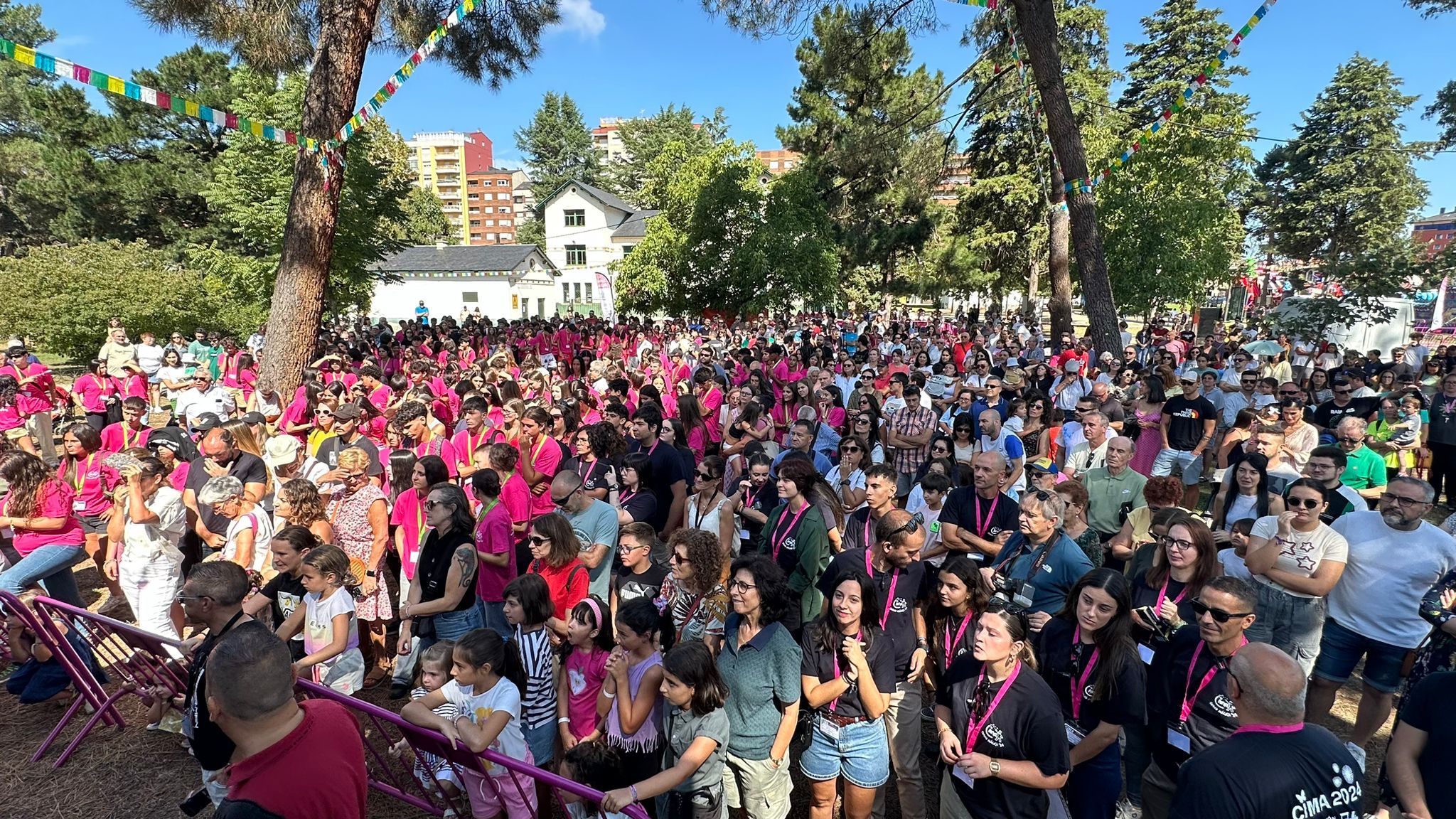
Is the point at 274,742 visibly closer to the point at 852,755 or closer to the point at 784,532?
the point at 852,755

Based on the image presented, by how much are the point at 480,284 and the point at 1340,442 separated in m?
47.2

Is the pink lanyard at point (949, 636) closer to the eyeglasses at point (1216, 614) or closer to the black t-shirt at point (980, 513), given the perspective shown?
the eyeglasses at point (1216, 614)

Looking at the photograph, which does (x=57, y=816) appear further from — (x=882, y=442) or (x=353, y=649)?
(x=882, y=442)

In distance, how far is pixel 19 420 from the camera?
860 centimetres

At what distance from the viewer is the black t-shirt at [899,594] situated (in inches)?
143

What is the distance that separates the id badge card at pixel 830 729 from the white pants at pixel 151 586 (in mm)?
4222

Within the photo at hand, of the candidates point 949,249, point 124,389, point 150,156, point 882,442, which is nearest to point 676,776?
point 882,442

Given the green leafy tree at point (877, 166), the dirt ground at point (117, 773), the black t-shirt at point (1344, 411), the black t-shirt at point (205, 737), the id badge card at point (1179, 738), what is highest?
the green leafy tree at point (877, 166)

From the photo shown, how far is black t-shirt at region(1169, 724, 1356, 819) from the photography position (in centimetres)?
213

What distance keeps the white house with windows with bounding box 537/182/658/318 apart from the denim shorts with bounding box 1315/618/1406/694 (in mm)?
47142

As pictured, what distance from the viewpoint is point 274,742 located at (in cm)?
222

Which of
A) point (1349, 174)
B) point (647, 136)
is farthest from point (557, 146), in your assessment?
point (1349, 174)

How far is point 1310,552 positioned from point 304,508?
19.1 ft

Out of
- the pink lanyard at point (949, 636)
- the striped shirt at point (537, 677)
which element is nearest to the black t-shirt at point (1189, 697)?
the pink lanyard at point (949, 636)
